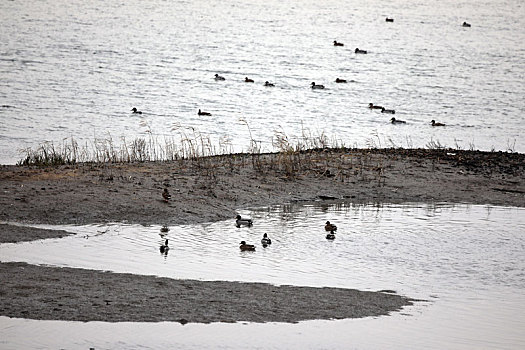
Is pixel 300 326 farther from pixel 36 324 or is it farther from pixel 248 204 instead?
pixel 248 204

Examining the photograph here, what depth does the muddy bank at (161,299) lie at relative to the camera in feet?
34.5

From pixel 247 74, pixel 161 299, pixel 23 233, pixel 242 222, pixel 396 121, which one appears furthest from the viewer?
pixel 247 74

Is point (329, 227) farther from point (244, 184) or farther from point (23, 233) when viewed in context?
point (23, 233)

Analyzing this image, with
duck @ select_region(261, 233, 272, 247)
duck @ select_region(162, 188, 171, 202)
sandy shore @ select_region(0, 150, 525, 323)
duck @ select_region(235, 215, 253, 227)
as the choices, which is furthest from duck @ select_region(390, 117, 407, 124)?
duck @ select_region(261, 233, 272, 247)

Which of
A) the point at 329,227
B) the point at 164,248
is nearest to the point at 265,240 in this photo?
the point at 329,227

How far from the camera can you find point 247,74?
4331 cm

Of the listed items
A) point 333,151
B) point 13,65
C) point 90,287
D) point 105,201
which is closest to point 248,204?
point 105,201

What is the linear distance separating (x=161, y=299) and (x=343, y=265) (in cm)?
362

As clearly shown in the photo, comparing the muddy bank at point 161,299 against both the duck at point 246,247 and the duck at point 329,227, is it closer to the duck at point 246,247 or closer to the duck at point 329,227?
the duck at point 246,247

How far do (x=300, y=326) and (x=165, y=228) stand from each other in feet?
17.6

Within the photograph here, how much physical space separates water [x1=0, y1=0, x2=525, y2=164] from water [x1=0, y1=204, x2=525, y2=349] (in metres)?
8.00

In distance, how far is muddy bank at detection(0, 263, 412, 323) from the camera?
34.5ft

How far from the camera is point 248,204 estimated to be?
17703 millimetres

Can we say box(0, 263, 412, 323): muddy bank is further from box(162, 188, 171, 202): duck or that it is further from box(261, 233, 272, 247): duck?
box(162, 188, 171, 202): duck
